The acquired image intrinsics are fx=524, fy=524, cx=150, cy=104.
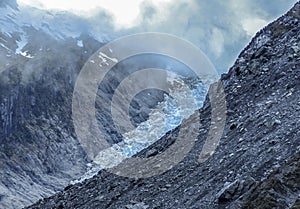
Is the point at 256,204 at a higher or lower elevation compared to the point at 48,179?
lower

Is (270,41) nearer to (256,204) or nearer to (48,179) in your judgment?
(256,204)

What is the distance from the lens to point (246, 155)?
19422 mm

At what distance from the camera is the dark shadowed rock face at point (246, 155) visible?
1622cm

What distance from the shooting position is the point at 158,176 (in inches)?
941

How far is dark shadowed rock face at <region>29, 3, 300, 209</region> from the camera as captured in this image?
16.2 m

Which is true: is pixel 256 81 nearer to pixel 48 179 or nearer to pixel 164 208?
pixel 164 208

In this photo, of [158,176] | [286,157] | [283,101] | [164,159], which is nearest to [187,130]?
[164,159]

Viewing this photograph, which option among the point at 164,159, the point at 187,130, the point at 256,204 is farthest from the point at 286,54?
the point at 256,204

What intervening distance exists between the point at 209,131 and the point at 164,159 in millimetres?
2684

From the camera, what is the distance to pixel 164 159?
26031mm

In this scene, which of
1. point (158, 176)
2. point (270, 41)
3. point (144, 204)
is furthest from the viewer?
point (270, 41)

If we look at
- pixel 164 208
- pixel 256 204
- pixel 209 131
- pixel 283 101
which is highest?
pixel 209 131

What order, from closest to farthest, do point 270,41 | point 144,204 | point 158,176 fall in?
point 144,204, point 158,176, point 270,41

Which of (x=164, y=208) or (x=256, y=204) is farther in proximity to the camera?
(x=164, y=208)
